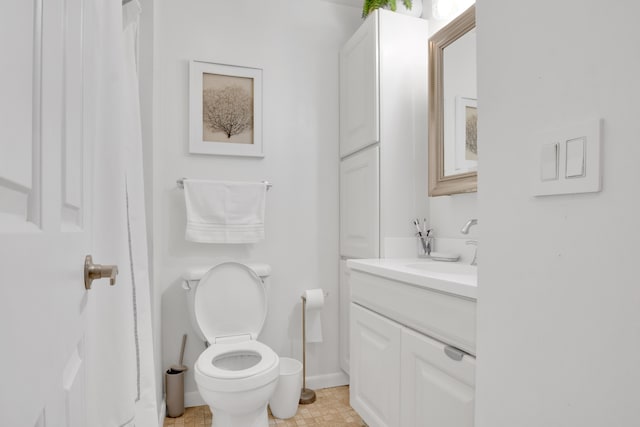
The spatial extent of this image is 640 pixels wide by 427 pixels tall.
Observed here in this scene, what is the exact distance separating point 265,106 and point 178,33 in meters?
0.61

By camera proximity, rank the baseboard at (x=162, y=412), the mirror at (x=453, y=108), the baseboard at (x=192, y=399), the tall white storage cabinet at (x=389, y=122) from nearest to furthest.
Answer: the mirror at (x=453, y=108)
the baseboard at (x=162, y=412)
the tall white storage cabinet at (x=389, y=122)
the baseboard at (x=192, y=399)

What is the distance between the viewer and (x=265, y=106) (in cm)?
217

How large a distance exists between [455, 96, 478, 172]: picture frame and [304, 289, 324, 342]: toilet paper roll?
105 centimetres

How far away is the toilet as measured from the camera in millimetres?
1545

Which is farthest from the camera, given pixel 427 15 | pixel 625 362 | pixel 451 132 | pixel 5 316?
pixel 427 15

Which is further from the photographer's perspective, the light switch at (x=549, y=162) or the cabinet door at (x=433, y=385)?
the cabinet door at (x=433, y=385)

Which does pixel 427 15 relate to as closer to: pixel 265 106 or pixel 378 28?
pixel 378 28

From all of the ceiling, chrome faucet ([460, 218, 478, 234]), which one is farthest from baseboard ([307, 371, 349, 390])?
the ceiling

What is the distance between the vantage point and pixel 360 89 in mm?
2021

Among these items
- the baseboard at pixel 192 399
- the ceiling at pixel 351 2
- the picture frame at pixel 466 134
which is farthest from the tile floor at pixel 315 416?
the ceiling at pixel 351 2

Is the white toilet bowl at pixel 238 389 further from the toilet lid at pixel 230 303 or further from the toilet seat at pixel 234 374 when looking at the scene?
the toilet lid at pixel 230 303

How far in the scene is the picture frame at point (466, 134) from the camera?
5.36 feet

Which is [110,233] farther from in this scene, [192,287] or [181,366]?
[181,366]

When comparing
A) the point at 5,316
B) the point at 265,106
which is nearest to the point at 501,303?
the point at 5,316
